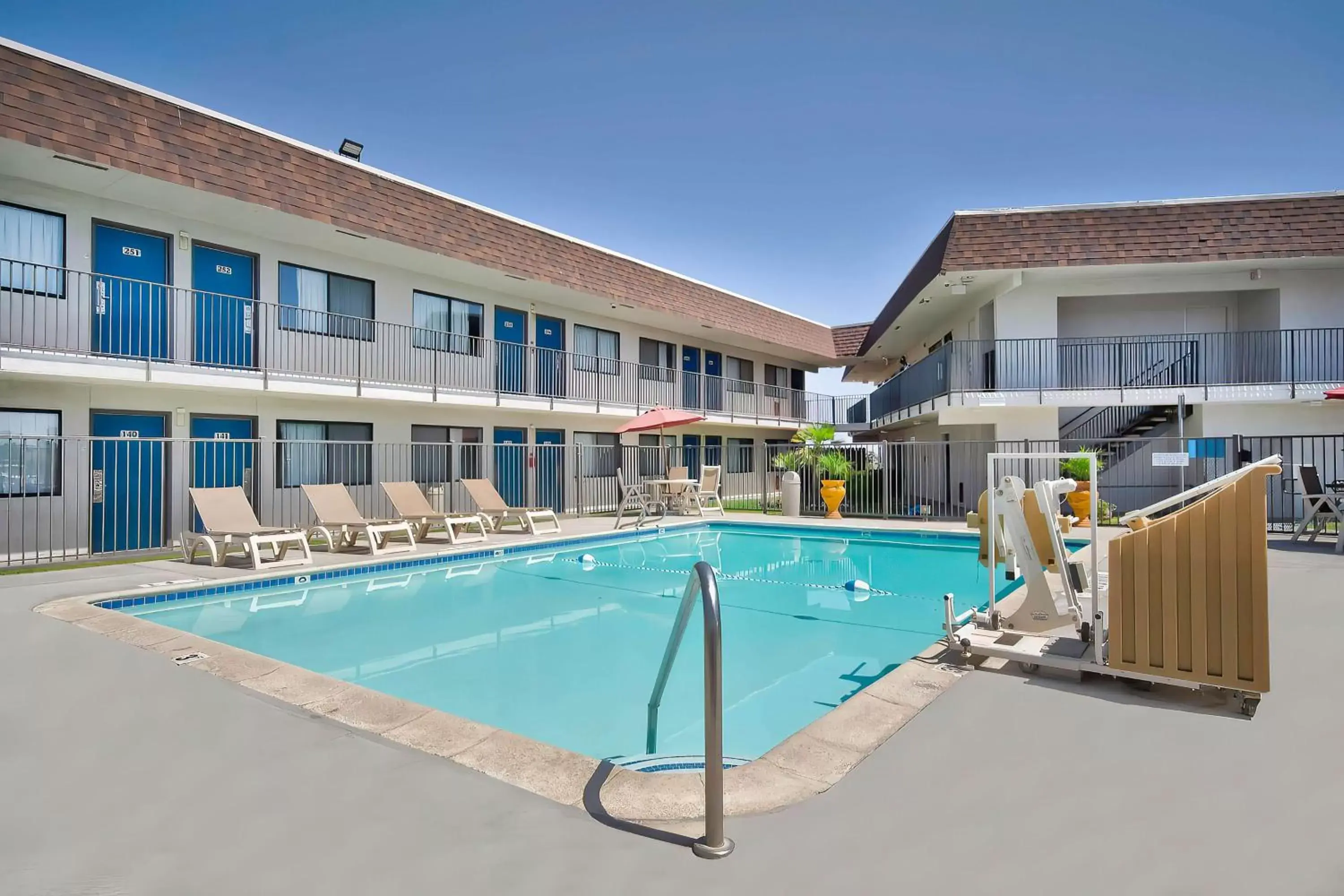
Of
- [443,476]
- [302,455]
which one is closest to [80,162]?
[302,455]

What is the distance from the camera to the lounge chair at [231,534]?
31.8 feet

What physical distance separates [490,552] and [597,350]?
398 inches

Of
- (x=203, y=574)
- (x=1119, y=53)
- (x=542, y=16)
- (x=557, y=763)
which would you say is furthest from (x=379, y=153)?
(x=557, y=763)

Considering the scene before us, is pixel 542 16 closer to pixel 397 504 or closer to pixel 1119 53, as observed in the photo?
pixel 397 504

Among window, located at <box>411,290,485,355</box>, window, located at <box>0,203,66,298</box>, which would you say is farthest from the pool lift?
window, located at <box>411,290,485,355</box>

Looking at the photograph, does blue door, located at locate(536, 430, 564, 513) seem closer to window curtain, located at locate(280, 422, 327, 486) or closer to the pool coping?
window curtain, located at locate(280, 422, 327, 486)

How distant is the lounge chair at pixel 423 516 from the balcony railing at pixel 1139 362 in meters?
11.2

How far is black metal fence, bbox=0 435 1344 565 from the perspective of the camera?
10688 mm

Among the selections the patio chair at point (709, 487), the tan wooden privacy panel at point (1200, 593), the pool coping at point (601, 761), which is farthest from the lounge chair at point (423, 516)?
the tan wooden privacy panel at point (1200, 593)

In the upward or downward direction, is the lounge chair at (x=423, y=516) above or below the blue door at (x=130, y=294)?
below

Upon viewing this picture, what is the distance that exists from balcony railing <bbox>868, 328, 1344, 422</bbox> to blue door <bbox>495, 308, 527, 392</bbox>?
1035 centimetres

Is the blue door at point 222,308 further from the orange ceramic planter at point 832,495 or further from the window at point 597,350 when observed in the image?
the orange ceramic planter at point 832,495

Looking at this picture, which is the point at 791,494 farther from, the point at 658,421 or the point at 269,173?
the point at 269,173

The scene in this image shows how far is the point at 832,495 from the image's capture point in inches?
648
